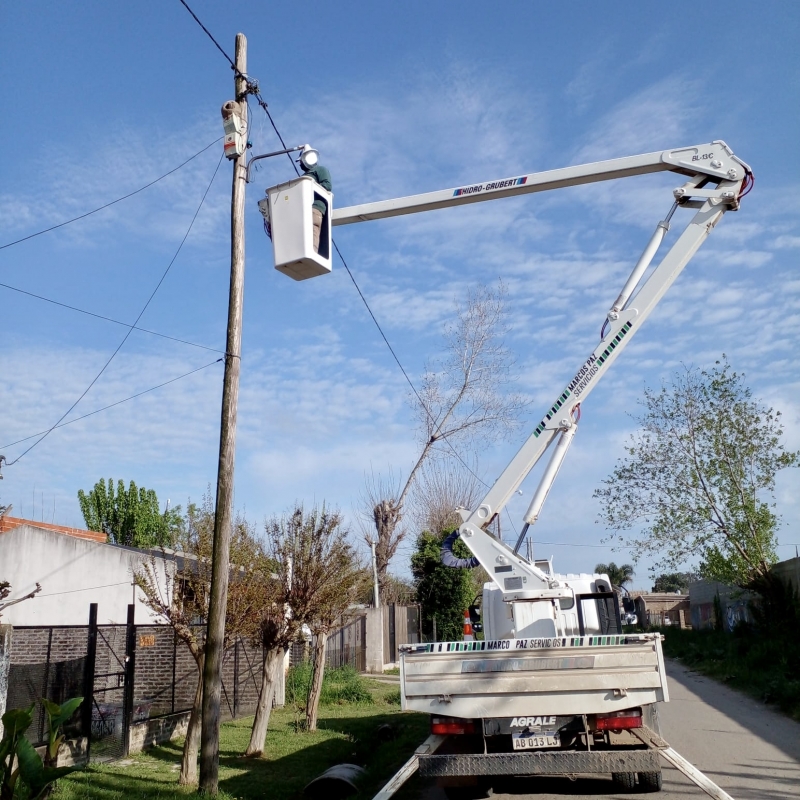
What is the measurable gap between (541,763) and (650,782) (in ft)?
5.89

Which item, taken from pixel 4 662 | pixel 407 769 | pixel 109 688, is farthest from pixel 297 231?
pixel 109 688

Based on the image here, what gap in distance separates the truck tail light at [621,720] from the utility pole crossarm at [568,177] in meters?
5.49

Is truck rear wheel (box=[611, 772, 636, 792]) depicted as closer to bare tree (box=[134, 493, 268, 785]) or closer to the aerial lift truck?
the aerial lift truck

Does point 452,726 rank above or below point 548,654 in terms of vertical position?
below

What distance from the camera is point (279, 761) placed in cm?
1183

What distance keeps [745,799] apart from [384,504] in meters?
23.2

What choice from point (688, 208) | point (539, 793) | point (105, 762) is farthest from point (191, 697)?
point (688, 208)

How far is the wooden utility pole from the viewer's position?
337 inches

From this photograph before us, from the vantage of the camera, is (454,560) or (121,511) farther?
(121,511)

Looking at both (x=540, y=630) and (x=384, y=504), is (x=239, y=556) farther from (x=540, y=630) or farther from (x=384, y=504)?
(x=384, y=504)

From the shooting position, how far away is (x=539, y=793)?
8.42 metres

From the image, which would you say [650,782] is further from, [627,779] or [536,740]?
[536,740]

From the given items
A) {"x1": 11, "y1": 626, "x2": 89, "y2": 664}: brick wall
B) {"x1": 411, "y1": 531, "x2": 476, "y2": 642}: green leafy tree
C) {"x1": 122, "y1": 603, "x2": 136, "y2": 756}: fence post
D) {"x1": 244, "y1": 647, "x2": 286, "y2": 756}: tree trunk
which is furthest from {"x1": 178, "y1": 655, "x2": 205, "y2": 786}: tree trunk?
{"x1": 411, "y1": 531, "x2": 476, "y2": 642}: green leafy tree

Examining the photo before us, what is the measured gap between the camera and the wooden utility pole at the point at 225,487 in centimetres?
856
